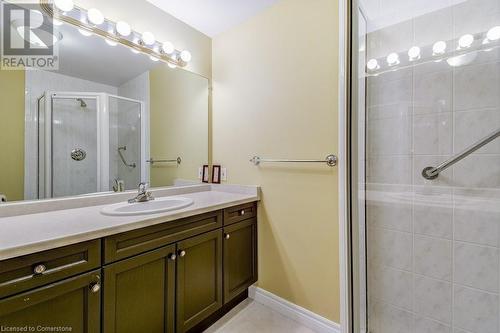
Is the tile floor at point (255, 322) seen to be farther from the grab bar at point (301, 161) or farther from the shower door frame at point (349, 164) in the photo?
the grab bar at point (301, 161)

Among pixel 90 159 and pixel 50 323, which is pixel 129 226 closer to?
pixel 50 323

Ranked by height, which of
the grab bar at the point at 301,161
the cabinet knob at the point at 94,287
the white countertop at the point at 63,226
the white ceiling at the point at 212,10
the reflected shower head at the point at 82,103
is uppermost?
the white ceiling at the point at 212,10

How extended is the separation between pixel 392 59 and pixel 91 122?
6.06ft

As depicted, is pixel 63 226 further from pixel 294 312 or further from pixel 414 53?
pixel 414 53

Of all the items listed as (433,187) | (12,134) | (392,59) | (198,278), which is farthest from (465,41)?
(12,134)

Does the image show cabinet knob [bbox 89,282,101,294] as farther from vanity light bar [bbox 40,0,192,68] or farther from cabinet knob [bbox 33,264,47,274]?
vanity light bar [bbox 40,0,192,68]

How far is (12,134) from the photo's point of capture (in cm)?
116

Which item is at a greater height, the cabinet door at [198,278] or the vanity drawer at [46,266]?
the vanity drawer at [46,266]

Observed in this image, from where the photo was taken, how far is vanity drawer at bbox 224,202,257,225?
1573 millimetres

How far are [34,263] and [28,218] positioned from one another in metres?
0.47

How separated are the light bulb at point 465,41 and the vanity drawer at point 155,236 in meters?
1.61

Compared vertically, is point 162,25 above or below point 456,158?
above

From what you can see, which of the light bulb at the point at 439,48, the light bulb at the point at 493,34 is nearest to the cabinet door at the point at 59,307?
the light bulb at the point at 439,48

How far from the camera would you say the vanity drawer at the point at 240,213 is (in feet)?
5.16
